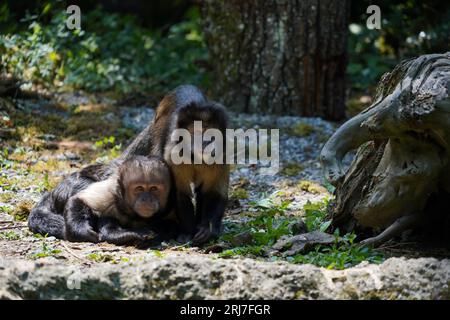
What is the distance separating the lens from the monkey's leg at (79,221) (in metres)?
6.09

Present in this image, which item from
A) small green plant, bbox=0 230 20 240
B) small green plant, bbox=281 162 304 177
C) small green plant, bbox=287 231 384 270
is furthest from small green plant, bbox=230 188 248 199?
small green plant, bbox=0 230 20 240

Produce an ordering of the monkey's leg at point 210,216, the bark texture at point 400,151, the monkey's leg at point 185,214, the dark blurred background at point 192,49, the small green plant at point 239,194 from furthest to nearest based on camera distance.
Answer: the dark blurred background at point 192,49 → the small green plant at point 239,194 → the monkey's leg at point 185,214 → the monkey's leg at point 210,216 → the bark texture at point 400,151

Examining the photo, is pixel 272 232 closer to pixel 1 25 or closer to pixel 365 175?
pixel 365 175

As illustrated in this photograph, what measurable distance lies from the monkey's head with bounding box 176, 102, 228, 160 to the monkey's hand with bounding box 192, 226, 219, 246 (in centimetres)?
58

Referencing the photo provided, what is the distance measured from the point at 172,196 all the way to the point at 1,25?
4.99 m

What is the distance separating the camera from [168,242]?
6.16 metres

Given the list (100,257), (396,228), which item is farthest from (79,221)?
(396,228)

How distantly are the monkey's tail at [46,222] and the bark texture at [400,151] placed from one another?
2239 millimetres

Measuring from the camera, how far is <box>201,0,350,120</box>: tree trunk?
9.46 m

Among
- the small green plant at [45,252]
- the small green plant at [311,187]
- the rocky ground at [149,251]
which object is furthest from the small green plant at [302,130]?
the small green plant at [45,252]

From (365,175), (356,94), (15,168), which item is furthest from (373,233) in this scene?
(356,94)

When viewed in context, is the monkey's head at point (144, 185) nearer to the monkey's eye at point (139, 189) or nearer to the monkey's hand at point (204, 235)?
the monkey's eye at point (139, 189)

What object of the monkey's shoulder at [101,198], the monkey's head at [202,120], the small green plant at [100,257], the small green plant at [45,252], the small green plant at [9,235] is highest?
the monkey's head at [202,120]

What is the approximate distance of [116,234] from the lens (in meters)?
6.14
